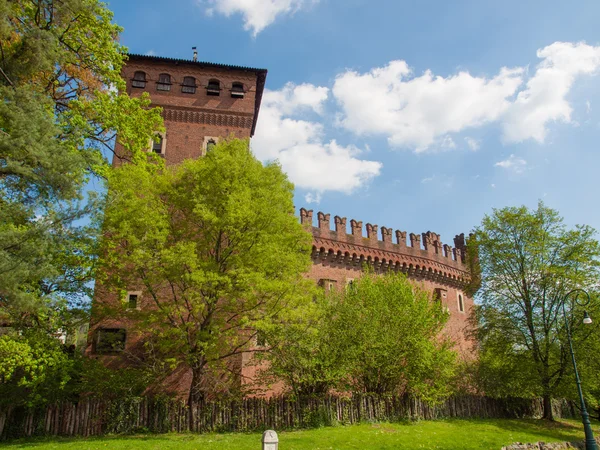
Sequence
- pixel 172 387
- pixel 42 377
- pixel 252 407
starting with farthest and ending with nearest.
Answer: pixel 172 387, pixel 252 407, pixel 42 377

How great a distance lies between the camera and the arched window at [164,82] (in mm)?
27281

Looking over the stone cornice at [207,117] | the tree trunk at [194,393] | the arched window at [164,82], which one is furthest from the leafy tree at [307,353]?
the arched window at [164,82]

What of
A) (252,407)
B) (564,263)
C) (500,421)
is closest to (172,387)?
(252,407)

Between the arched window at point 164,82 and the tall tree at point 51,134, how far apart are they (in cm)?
917

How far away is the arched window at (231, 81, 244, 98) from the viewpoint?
27802 mm

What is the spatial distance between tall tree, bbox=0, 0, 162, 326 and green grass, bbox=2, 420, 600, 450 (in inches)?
185

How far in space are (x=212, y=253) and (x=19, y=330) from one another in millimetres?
7422

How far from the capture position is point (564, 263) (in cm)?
2455

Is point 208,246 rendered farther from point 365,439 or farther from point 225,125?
point 225,125

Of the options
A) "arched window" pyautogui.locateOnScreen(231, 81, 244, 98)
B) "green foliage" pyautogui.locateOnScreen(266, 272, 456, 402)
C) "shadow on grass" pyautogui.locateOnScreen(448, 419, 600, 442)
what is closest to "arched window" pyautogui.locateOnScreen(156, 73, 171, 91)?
"arched window" pyautogui.locateOnScreen(231, 81, 244, 98)

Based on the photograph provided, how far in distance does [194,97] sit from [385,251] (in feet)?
53.2

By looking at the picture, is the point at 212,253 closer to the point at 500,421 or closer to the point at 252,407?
the point at 252,407

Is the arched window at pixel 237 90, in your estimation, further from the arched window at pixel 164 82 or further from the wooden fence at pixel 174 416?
the wooden fence at pixel 174 416

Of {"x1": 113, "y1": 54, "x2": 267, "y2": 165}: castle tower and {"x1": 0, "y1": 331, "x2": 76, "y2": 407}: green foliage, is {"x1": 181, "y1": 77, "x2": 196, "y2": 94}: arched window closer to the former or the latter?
{"x1": 113, "y1": 54, "x2": 267, "y2": 165}: castle tower
